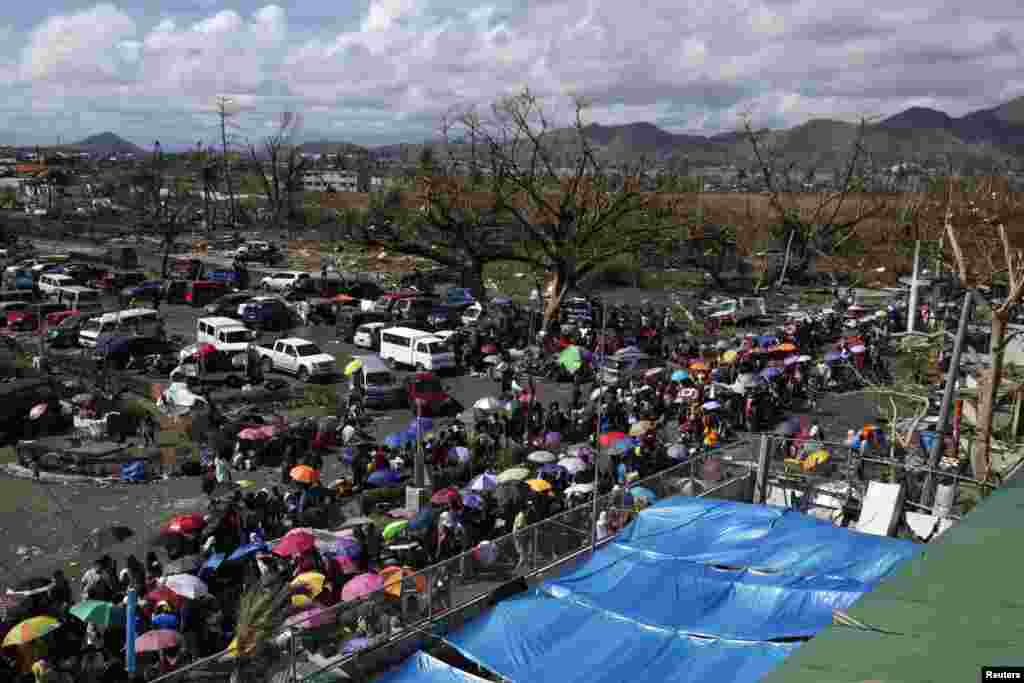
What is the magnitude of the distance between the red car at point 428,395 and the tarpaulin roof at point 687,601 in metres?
12.4

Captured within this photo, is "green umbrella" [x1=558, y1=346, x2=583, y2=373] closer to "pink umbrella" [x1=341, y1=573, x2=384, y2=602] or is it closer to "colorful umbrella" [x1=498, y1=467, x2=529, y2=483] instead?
"colorful umbrella" [x1=498, y1=467, x2=529, y2=483]

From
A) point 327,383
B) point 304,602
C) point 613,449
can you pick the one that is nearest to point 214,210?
point 327,383

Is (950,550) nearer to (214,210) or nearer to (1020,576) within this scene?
(1020,576)

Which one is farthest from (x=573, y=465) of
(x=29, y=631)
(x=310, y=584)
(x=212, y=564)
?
(x=29, y=631)

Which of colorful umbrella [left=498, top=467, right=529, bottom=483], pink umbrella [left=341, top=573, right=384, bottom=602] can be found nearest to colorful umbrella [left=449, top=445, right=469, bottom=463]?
colorful umbrella [left=498, top=467, right=529, bottom=483]

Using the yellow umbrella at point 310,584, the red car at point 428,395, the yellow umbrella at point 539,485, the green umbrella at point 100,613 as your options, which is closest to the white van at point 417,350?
the red car at point 428,395

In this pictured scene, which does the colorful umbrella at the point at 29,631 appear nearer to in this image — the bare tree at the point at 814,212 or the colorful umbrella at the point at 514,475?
the colorful umbrella at the point at 514,475

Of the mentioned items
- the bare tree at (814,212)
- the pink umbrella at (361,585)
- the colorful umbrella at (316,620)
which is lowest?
the pink umbrella at (361,585)

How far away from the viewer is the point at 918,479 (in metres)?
13.5

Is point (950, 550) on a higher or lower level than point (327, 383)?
higher

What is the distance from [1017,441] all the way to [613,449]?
26.5 feet

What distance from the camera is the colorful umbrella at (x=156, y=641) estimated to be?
925 cm

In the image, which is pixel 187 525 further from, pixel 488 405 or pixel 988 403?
pixel 988 403

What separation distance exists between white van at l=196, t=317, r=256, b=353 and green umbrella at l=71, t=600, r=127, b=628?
17393mm
